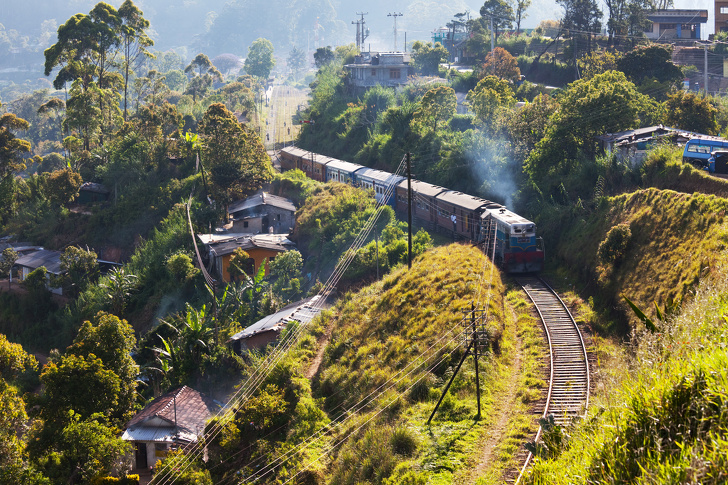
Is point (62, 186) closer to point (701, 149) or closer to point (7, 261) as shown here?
point (7, 261)

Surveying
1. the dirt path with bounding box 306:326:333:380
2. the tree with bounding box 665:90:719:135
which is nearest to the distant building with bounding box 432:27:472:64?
the tree with bounding box 665:90:719:135

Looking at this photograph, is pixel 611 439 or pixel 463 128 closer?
pixel 611 439

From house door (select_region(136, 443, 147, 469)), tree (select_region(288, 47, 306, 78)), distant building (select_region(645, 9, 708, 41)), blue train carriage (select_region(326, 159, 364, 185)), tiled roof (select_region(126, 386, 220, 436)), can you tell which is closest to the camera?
house door (select_region(136, 443, 147, 469))

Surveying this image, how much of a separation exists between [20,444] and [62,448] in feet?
4.21

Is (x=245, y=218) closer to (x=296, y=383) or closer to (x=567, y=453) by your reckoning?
(x=296, y=383)

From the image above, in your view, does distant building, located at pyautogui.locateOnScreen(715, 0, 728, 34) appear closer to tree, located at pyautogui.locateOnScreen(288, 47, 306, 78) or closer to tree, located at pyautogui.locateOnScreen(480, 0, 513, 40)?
tree, located at pyautogui.locateOnScreen(480, 0, 513, 40)

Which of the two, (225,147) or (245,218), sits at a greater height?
(225,147)

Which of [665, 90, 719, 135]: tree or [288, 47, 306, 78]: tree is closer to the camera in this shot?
[665, 90, 719, 135]: tree

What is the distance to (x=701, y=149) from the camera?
26797 millimetres

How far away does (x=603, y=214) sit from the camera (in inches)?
1109

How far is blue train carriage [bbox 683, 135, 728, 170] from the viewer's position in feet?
87.5

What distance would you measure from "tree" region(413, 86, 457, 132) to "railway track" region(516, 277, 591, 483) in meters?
26.5

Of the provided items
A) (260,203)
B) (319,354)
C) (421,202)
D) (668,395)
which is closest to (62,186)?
(260,203)

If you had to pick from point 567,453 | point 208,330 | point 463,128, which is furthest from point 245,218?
point 567,453
